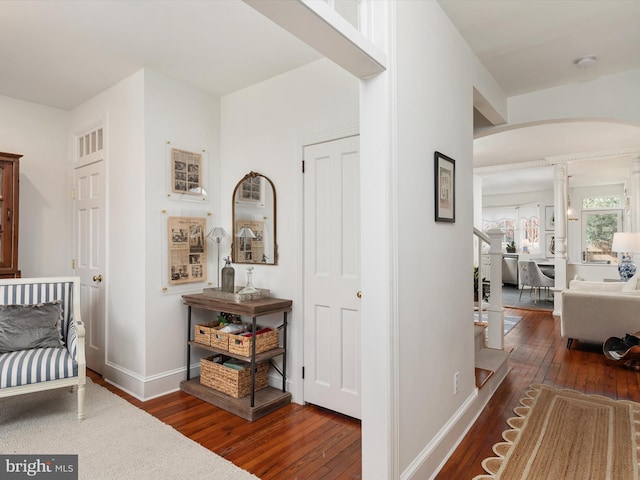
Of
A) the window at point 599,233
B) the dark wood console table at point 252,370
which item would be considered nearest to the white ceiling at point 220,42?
the dark wood console table at point 252,370

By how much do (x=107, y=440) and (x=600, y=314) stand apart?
4.93 m

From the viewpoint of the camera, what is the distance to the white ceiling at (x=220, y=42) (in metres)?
2.23

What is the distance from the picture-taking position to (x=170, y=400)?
9.96 feet

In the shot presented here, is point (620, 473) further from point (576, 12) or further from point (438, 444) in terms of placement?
point (576, 12)

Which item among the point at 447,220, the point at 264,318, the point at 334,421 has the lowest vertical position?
the point at 334,421

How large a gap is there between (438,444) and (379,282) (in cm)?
110

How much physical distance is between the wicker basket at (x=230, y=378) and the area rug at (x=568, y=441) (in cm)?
168

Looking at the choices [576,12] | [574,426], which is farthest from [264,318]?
[576,12]

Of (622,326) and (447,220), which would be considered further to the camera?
(622,326)

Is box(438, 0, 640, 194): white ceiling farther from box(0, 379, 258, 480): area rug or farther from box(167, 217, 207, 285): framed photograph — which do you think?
box(0, 379, 258, 480): area rug

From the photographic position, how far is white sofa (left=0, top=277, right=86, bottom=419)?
2.52 meters

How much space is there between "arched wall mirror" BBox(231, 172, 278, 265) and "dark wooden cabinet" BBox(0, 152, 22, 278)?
1945 mm

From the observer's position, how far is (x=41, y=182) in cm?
391

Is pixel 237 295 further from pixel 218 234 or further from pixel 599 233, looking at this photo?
pixel 599 233
